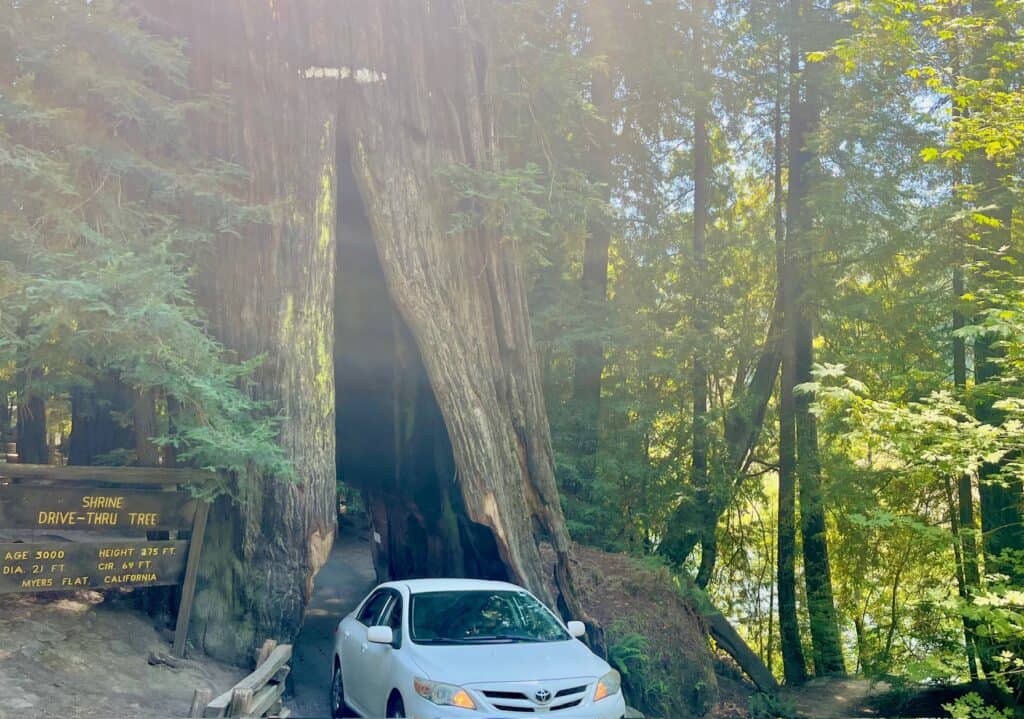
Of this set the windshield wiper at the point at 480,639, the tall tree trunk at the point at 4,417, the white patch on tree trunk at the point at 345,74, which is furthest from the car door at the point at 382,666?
the white patch on tree trunk at the point at 345,74

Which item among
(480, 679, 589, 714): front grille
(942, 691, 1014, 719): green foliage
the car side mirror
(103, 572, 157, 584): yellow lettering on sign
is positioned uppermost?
(103, 572, 157, 584): yellow lettering on sign

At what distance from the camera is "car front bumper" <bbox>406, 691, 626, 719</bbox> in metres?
6.55

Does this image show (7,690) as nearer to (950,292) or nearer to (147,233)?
(147,233)

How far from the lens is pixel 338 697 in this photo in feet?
29.8

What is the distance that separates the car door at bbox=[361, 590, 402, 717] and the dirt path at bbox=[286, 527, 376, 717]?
226cm

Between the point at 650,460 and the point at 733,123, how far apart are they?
8.62 metres

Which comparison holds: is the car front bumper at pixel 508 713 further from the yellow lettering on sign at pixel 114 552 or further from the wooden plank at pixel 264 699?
the yellow lettering on sign at pixel 114 552

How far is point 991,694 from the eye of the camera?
13602 mm

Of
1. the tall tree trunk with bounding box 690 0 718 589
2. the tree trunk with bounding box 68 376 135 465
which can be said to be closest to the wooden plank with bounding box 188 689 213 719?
the tree trunk with bounding box 68 376 135 465

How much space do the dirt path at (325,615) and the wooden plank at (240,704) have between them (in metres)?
4.07

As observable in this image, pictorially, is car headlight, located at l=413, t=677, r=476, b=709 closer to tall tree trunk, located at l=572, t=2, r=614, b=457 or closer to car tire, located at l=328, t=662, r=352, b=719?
car tire, located at l=328, t=662, r=352, b=719

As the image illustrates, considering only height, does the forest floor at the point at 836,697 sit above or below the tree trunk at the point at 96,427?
below

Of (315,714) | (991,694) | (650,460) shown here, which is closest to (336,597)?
(650,460)

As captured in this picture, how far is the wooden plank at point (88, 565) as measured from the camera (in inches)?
304
